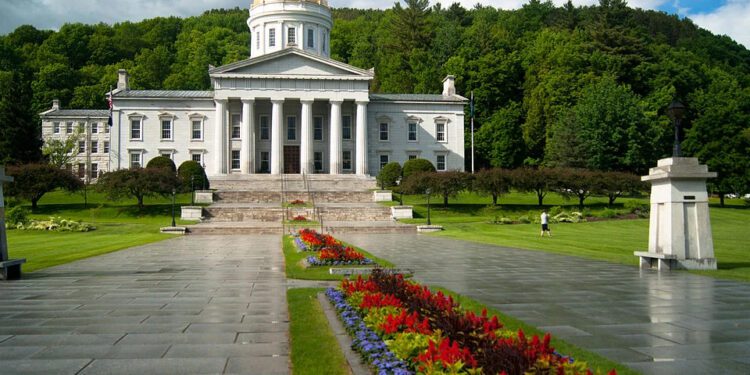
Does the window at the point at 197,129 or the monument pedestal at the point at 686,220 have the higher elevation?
the window at the point at 197,129

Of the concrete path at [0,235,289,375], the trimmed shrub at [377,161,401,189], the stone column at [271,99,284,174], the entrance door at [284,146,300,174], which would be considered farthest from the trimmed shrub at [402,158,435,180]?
the concrete path at [0,235,289,375]

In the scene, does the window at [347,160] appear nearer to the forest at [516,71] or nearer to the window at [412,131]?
the window at [412,131]

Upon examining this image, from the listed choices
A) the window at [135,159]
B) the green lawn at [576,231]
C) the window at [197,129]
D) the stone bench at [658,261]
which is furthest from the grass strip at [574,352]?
the window at [135,159]

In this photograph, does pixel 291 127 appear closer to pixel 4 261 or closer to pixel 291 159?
pixel 291 159

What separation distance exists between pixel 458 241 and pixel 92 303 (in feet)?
65.2

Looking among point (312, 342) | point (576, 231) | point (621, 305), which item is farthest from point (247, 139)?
point (312, 342)

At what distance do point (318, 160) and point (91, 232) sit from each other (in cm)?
3459

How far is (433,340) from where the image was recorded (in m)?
6.04

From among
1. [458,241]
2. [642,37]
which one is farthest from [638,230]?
[642,37]

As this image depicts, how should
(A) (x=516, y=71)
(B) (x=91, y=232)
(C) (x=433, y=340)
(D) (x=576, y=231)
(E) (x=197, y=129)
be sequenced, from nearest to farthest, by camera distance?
(C) (x=433, y=340), (D) (x=576, y=231), (B) (x=91, y=232), (E) (x=197, y=129), (A) (x=516, y=71)

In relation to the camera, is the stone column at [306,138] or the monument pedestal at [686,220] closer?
the monument pedestal at [686,220]

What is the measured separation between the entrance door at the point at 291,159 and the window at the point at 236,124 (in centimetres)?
553

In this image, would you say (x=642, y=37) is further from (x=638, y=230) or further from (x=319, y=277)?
(x=319, y=277)

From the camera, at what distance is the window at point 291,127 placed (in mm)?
67188
